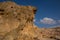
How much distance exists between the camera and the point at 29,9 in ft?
63.5

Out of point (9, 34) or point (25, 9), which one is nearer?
point (9, 34)

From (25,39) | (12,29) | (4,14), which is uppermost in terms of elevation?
(4,14)

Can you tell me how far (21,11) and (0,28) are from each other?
362cm

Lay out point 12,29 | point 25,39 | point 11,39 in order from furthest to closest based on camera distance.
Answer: point 25,39 → point 12,29 → point 11,39

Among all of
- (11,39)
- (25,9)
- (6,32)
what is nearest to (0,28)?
(6,32)

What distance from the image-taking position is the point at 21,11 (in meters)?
18.1

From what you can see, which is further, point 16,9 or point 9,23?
point 16,9

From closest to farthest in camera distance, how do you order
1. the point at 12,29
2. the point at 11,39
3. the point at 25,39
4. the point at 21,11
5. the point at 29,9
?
the point at 11,39 < the point at 12,29 < the point at 25,39 < the point at 21,11 < the point at 29,9

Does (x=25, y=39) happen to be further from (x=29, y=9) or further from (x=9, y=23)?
(x=29, y=9)

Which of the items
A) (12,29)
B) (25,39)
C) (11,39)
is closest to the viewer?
(11,39)

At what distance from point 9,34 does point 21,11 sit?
3.90 metres

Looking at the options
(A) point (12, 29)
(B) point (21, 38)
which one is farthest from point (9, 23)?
(B) point (21, 38)

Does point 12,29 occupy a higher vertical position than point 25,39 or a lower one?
higher

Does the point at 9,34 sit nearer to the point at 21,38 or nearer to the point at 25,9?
the point at 21,38
